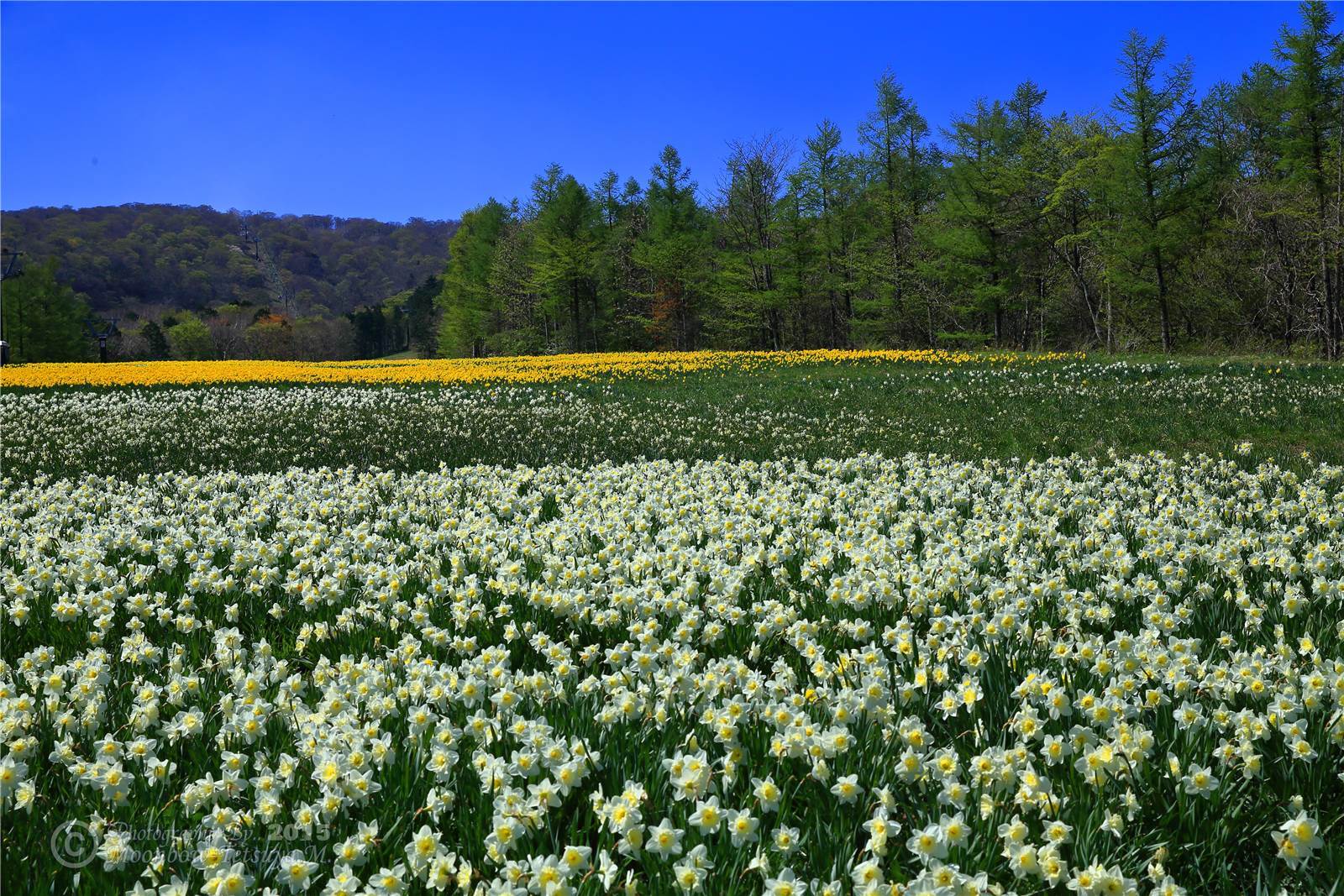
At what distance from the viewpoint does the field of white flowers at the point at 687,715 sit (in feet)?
7.13

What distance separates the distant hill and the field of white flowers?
90786 mm

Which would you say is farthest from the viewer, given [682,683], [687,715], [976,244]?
[976,244]

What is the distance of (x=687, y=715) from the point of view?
2.90 m

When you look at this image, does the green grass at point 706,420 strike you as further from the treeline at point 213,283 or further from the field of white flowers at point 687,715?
the treeline at point 213,283

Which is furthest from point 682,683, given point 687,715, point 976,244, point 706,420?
point 976,244

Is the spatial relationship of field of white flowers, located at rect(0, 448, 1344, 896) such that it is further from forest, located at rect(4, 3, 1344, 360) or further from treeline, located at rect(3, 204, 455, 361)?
treeline, located at rect(3, 204, 455, 361)

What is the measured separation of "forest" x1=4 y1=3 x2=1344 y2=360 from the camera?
1128 inches

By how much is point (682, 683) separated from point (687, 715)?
15 centimetres

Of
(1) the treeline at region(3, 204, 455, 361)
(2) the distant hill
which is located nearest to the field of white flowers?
(1) the treeline at region(3, 204, 455, 361)

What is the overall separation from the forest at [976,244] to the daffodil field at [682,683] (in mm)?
25959

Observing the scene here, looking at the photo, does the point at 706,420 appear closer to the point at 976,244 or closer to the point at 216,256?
the point at 976,244

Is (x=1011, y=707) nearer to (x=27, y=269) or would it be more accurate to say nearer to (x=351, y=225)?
(x=27, y=269)

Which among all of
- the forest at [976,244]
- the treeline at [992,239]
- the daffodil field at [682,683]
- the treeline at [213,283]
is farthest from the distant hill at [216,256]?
A: the daffodil field at [682,683]

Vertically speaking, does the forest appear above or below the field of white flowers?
above
